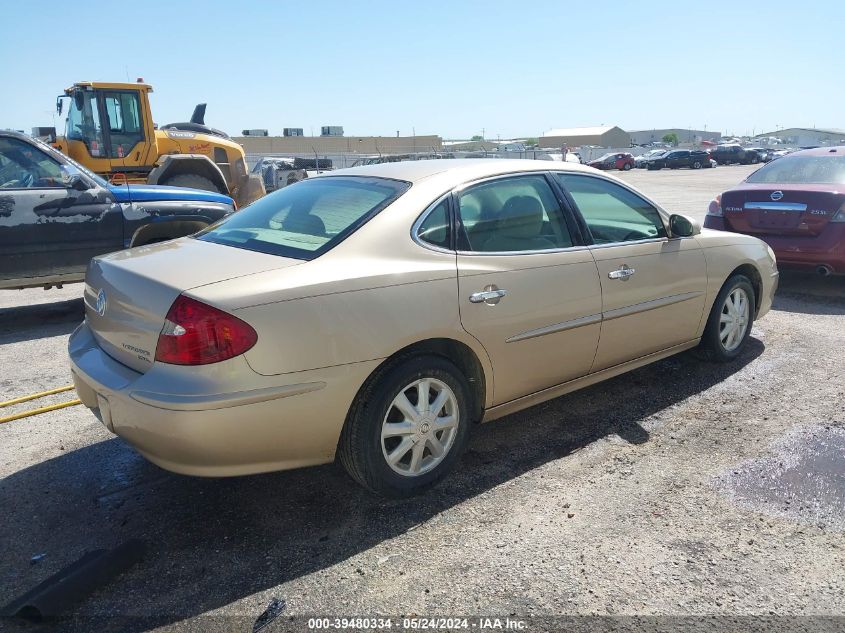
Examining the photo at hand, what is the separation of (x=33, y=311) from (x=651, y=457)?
6570 mm

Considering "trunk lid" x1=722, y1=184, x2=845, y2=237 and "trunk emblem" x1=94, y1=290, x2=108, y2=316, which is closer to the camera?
"trunk emblem" x1=94, y1=290, x2=108, y2=316

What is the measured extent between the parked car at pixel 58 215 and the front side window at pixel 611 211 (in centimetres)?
437

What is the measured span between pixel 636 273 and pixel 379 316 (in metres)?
1.89

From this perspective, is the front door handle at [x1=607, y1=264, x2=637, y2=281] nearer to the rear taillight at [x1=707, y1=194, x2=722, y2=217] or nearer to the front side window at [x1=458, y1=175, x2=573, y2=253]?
the front side window at [x1=458, y1=175, x2=573, y2=253]

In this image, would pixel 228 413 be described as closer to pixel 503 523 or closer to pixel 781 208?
pixel 503 523

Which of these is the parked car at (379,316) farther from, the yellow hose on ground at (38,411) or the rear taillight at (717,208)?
the rear taillight at (717,208)

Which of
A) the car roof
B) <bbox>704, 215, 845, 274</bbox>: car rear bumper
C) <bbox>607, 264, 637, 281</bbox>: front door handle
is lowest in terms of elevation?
<bbox>704, 215, 845, 274</bbox>: car rear bumper

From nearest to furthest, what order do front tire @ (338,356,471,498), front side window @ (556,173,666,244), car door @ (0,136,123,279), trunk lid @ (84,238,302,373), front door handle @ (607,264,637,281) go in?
trunk lid @ (84,238,302,373) < front tire @ (338,356,471,498) < front door handle @ (607,264,637,281) < front side window @ (556,173,666,244) < car door @ (0,136,123,279)

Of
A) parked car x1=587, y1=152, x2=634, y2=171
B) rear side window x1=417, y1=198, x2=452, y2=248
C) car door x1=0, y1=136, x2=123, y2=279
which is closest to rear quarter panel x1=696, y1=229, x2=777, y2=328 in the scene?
rear side window x1=417, y1=198, x2=452, y2=248

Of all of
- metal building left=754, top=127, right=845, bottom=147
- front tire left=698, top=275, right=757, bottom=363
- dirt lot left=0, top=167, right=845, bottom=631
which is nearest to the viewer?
dirt lot left=0, top=167, right=845, bottom=631

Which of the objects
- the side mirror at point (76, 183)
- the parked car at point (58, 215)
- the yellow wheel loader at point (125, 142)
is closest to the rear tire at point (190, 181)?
the yellow wheel loader at point (125, 142)

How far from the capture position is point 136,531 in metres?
3.03

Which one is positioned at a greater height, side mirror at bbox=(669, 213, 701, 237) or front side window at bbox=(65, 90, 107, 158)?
front side window at bbox=(65, 90, 107, 158)

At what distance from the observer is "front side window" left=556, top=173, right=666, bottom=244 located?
4117mm
